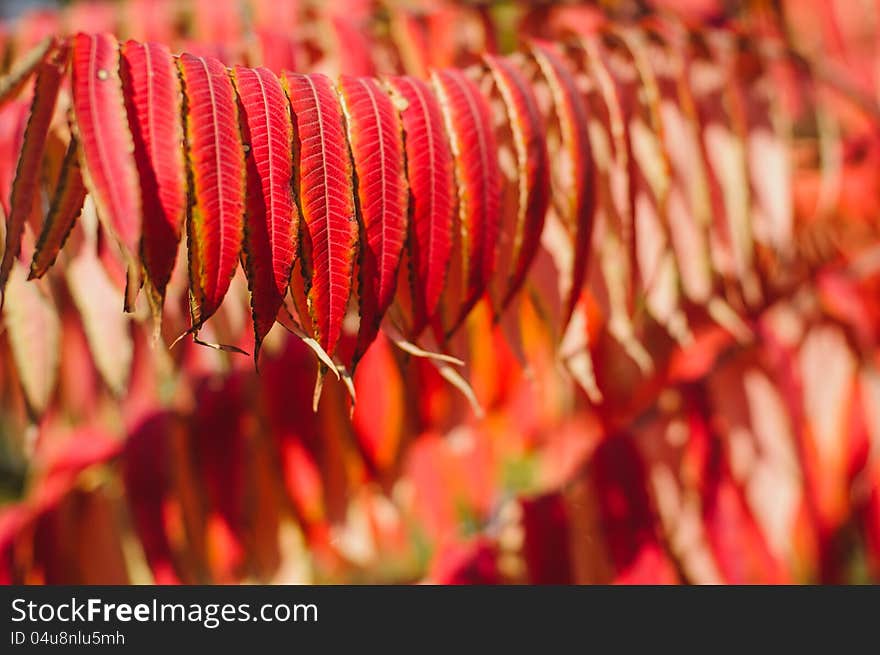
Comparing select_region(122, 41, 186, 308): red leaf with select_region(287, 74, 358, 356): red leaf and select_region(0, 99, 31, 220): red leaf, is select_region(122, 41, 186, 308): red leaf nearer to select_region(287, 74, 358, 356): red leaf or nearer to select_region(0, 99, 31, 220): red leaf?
select_region(287, 74, 358, 356): red leaf

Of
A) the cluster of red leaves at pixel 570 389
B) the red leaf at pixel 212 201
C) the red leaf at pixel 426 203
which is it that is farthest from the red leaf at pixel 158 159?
the cluster of red leaves at pixel 570 389

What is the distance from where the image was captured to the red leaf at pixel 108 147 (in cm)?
43

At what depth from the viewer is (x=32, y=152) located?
0.46 metres

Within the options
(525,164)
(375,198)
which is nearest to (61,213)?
(375,198)

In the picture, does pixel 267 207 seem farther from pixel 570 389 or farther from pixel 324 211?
pixel 570 389

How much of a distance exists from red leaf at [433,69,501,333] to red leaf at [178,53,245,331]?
147mm

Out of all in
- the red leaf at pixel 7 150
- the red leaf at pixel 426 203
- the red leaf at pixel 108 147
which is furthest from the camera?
the red leaf at pixel 7 150

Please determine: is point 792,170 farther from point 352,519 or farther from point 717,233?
point 352,519

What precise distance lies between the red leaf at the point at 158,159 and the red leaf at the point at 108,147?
0.03 ft

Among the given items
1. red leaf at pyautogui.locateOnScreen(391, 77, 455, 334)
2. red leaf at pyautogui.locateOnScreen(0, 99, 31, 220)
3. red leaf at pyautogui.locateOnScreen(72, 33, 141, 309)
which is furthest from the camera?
red leaf at pyautogui.locateOnScreen(0, 99, 31, 220)

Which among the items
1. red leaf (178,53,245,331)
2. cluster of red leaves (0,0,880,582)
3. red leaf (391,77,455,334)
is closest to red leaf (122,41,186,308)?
red leaf (178,53,245,331)

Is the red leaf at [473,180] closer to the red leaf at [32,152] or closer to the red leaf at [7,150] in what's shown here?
the red leaf at [32,152]

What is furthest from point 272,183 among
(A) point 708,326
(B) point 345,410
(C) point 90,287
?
(A) point 708,326

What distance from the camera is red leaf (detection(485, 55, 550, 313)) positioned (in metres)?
0.57
